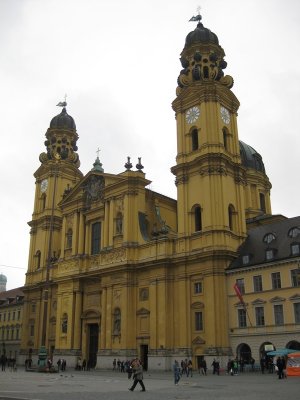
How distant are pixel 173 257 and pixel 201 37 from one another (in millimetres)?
25696

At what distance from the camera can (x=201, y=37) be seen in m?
55.9

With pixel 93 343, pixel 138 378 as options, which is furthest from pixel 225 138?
pixel 138 378

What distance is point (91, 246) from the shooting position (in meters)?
59.3

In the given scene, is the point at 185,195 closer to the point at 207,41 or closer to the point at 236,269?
the point at 236,269

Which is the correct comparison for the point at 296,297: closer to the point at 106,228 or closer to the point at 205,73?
the point at 106,228

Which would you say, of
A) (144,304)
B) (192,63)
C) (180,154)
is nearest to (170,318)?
(144,304)

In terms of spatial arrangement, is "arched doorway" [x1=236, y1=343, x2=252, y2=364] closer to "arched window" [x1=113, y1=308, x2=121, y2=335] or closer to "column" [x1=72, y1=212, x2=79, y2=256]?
"arched window" [x1=113, y1=308, x2=121, y2=335]

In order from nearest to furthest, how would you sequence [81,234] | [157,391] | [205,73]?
[157,391]
[205,73]
[81,234]

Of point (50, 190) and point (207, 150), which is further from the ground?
point (50, 190)

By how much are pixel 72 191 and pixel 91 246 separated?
8248mm

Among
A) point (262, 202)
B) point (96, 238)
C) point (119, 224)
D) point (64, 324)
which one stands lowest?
point (64, 324)

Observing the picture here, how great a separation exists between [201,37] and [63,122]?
90.5 feet

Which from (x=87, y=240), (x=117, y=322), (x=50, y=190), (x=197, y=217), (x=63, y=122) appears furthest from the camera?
(x=63, y=122)

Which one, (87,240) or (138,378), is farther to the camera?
(87,240)
